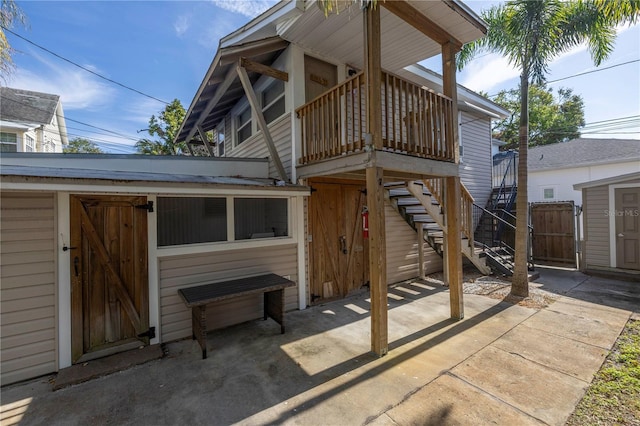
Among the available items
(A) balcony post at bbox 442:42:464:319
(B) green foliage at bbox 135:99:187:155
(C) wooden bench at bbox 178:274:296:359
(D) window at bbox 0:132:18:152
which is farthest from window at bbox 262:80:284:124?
(B) green foliage at bbox 135:99:187:155

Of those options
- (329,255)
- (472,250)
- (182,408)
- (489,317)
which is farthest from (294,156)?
(472,250)

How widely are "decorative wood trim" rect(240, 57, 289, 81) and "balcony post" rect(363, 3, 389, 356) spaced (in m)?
2.23

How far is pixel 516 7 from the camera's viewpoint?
5441 mm

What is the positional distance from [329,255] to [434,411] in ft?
11.2

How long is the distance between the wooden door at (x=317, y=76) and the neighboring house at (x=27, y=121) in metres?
13.6

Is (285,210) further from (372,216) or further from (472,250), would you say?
(472,250)

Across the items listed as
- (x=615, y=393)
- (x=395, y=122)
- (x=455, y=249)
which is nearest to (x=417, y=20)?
(x=395, y=122)

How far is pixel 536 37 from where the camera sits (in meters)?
5.34

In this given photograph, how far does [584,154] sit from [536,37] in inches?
509

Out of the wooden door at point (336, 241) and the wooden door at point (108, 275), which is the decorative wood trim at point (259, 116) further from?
the wooden door at point (108, 275)

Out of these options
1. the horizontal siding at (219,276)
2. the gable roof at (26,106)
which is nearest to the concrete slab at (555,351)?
the horizontal siding at (219,276)

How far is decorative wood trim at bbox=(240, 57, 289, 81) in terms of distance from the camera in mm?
4906

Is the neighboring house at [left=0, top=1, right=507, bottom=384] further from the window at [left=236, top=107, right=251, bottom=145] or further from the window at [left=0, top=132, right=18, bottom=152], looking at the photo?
the window at [left=0, top=132, right=18, bottom=152]

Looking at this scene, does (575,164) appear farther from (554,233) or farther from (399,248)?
(399,248)
